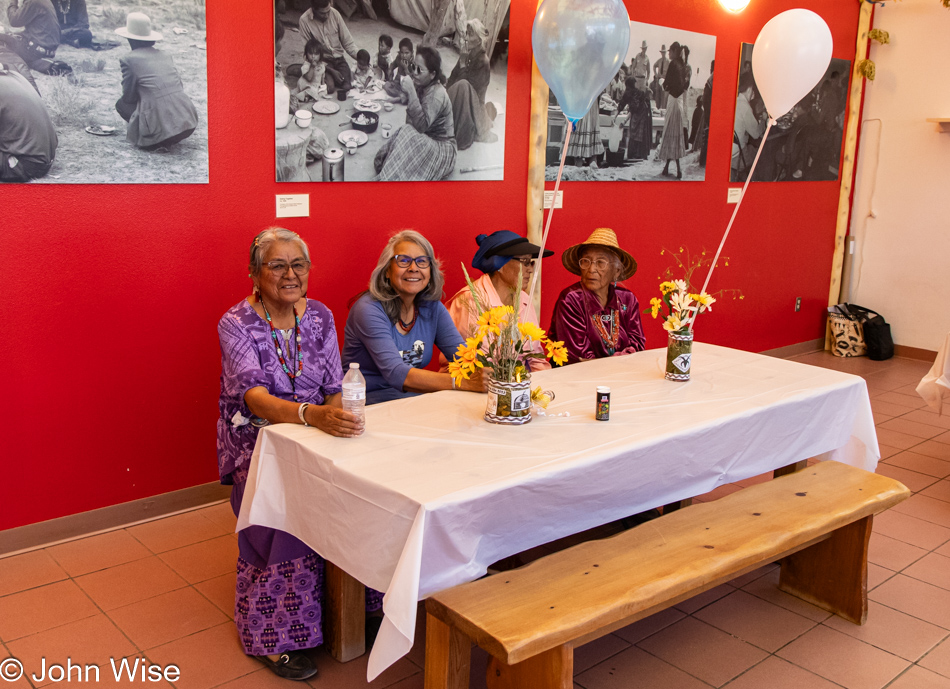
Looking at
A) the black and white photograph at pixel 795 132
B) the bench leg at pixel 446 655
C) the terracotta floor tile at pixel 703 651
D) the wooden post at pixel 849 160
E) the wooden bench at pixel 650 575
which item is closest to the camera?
the wooden bench at pixel 650 575

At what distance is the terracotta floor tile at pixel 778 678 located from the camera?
8.81 feet

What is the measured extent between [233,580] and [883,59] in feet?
22.5

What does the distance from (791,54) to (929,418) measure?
3.01 meters

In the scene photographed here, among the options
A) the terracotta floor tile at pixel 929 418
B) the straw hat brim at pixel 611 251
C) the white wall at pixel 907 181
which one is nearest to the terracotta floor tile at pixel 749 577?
the straw hat brim at pixel 611 251

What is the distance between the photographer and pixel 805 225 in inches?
283

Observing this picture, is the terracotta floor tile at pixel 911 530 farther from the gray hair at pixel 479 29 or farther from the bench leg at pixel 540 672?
the gray hair at pixel 479 29

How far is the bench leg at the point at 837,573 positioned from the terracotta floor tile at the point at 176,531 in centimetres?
240

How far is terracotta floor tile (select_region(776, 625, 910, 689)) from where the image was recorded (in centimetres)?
274

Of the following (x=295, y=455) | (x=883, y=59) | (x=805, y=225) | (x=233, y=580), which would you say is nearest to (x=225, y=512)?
(x=233, y=580)

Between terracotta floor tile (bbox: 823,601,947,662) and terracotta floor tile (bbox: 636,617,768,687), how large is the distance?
1.36ft

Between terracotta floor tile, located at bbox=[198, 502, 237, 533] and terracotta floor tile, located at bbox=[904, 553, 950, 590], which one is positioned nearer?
terracotta floor tile, located at bbox=[904, 553, 950, 590]

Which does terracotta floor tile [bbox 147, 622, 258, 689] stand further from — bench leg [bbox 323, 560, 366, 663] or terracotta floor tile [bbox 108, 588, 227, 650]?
bench leg [bbox 323, 560, 366, 663]

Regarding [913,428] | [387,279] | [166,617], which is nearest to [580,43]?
[387,279]

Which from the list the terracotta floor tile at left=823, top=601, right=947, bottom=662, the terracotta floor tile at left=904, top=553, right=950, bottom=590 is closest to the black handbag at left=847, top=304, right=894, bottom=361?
the terracotta floor tile at left=904, top=553, right=950, bottom=590
